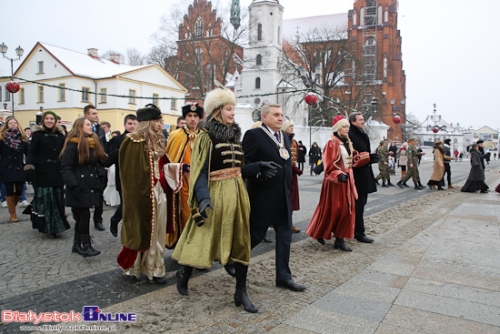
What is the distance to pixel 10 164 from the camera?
Result: 7.95 m

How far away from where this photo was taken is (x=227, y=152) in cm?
385

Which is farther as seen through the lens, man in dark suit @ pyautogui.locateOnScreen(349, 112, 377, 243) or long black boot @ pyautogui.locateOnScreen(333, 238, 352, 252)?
man in dark suit @ pyautogui.locateOnScreen(349, 112, 377, 243)

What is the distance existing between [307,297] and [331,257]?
1694mm

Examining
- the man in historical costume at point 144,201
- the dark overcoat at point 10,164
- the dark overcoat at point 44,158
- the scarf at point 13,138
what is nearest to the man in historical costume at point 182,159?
the man in historical costume at point 144,201

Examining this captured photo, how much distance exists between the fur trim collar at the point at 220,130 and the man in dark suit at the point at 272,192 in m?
0.39

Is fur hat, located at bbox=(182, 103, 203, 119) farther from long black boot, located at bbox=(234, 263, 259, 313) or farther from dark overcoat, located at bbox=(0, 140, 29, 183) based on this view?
dark overcoat, located at bbox=(0, 140, 29, 183)

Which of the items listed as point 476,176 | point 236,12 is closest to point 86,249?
point 476,176

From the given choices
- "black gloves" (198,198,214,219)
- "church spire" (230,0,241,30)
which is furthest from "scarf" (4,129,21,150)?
"church spire" (230,0,241,30)

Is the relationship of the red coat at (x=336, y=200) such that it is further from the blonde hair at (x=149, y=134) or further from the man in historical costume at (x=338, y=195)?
the blonde hair at (x=149, y=134)

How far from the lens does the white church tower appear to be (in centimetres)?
5591

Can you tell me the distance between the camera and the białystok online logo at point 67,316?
3.49 metres

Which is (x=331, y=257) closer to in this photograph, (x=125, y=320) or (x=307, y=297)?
(x=307, y=297)

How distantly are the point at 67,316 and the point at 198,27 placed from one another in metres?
43.6

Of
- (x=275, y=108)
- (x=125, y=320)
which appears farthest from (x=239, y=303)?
(x=275, y=108)
